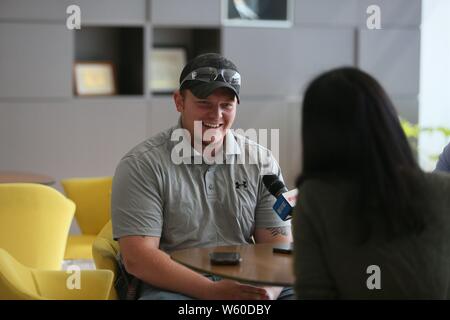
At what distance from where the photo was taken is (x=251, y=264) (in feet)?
8.87

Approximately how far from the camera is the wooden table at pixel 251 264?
2.50 meters

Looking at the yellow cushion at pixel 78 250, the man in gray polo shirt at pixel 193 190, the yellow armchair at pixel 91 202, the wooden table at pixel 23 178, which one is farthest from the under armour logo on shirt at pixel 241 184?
the wooden table at pixel 23 178

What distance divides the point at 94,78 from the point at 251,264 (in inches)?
178

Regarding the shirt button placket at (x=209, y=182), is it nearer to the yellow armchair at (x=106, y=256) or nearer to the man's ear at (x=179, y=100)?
the man's ear at (x=179, y=100)

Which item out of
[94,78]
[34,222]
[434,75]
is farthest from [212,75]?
[434,75]

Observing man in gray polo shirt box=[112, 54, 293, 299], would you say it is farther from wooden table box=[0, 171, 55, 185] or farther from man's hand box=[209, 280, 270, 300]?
wooden table box=[0, 171, 55, 185]

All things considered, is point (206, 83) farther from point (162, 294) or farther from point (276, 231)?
point (162, 294)

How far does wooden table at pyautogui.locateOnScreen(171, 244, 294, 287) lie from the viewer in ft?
8.19

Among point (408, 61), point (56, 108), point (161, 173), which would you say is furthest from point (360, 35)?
point (161, 173)

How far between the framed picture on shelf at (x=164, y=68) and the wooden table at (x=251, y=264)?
4.21 meters

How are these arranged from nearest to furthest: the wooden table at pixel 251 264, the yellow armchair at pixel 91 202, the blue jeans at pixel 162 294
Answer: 1. the wooden table at pixel 251 264
2. the blue jeans at pixel 162 294
3. the yellow armchair at pixel 91 202

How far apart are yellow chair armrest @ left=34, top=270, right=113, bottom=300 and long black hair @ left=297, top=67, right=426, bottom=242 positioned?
3.83 feet

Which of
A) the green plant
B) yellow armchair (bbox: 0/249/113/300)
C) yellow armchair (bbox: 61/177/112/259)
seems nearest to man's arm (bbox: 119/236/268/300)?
yellow armchair (bbox: 0/249/113/300)
